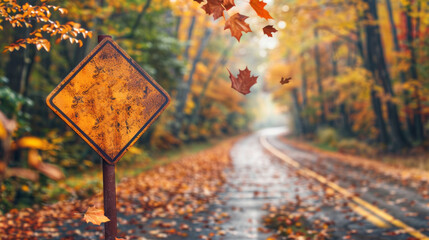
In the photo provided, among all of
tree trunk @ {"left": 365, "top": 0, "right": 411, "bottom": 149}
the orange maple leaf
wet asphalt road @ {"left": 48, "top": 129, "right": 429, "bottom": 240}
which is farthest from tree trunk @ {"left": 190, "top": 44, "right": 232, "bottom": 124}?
the orange maple leaf

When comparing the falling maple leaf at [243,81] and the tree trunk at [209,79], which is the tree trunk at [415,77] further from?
the tree trunk at [209,79]

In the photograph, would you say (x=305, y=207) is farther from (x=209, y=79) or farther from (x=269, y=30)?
(x=209, y=79)

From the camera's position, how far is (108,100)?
278cm

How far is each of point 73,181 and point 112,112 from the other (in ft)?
26.4

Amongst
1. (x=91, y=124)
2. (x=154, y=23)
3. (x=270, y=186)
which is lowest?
(x=270, y=186)

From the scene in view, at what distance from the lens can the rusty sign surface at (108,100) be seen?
8.79 ft

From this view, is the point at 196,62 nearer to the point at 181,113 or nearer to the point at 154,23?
the point at 181,113

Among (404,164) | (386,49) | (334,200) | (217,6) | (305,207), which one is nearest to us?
(217,6)

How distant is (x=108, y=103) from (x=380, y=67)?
48.4ft

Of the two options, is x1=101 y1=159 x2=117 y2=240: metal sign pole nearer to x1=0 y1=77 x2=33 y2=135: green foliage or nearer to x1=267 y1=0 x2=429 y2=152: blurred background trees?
x1=0 y1=77 x2=33 y2=135: green foliage

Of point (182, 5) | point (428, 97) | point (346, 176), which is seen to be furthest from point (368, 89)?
point (182, 5)

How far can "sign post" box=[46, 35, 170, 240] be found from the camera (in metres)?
2.68

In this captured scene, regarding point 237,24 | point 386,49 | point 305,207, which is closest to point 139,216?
point 305,207

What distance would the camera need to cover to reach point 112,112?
2781 millimetres
